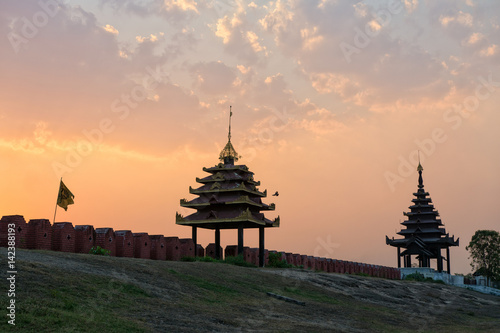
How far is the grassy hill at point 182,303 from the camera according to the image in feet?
56.0

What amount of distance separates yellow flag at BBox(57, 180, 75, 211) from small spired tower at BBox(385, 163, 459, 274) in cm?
6140

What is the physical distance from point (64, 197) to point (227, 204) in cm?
1846

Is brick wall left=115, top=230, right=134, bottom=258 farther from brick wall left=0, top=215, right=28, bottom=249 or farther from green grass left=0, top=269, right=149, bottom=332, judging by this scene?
green grass left=0, top=269, right=149, bottom=332

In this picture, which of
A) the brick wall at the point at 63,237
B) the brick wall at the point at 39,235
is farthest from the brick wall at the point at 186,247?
the brick wall at the point at 39,235

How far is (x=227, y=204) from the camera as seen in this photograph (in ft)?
155

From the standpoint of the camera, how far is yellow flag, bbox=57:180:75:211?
30.5m

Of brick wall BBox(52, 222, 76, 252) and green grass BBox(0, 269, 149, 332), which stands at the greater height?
brick wall BBox(52, 222, 76, 252)

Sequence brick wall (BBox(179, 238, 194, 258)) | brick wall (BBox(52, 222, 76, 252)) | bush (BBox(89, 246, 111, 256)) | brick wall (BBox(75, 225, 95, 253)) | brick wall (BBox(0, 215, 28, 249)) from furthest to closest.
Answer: brick wall (BBox(179, 238, 194, 258)), bush (BBox(89, 246, 111, 256)), brick wall (BBox(75, 225, 95, 253)), brick wall (BBox(52, 222, 76, 252)), brick wall (BBox(0, 215, 28, 249))

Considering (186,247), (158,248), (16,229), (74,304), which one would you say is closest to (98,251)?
(16,229)

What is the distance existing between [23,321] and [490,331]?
21983mm

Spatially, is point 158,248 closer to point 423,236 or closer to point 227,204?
point 227,204

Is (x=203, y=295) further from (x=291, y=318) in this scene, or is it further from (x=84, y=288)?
(x=84, y=288)

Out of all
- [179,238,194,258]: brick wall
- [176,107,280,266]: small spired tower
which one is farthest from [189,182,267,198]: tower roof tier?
[179,238,194,258]: brick wall

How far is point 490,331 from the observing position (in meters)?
27.7
